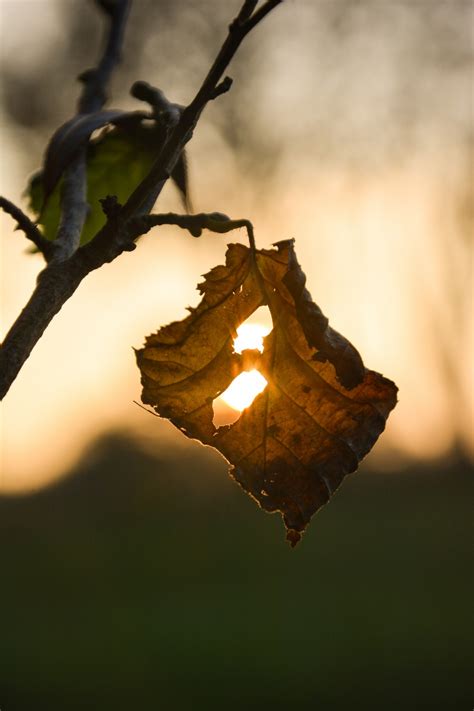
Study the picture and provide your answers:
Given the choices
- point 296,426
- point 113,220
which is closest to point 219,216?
point 113,220

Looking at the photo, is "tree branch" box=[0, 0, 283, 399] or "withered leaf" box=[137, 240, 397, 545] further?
"withered leaf" box=[137, 240, 397, 545]

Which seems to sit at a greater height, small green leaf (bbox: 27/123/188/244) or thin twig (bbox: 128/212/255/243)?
small green leaf (bbox: 27/123/188/244)

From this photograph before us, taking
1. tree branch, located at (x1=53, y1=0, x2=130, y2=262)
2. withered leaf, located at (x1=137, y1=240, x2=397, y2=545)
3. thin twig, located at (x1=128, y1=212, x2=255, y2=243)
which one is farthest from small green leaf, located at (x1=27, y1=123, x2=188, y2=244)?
thin twig, located at (x1=128, y1=212, x2=255, y2=243)

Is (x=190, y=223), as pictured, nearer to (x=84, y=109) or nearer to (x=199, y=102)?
(x=199, y=102)

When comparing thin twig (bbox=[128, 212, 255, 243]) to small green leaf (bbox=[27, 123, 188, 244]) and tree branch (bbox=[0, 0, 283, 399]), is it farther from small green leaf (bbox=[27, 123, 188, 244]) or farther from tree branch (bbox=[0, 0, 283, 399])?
small green leaf (bbox=[27, 123, 188, 244])

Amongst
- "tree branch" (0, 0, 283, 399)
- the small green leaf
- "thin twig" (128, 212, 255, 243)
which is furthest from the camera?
the small green leaf

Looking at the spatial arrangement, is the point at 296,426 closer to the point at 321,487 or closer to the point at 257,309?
the point at 321,487
